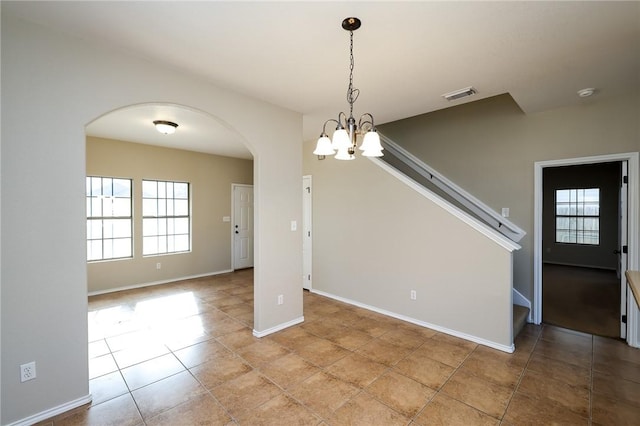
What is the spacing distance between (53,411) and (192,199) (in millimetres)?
4612

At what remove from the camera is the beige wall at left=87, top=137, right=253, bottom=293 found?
5.09m

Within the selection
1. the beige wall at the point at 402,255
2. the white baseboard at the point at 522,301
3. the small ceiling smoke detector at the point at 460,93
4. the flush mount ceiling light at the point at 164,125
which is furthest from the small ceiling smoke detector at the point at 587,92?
the flush mount ceiling light at the point at 164,125

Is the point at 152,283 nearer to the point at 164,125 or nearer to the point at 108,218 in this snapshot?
the point at 108,218

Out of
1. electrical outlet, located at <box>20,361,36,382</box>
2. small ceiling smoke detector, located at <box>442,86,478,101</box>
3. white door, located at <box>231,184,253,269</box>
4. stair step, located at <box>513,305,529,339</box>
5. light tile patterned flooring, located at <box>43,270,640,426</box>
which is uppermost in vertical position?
small ceiling smoke detector, located at <box>442,86,478,101</box>

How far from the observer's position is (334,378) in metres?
2.50

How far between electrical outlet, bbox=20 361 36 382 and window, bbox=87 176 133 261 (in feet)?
12.3

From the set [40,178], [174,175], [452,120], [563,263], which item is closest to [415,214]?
[452,120]

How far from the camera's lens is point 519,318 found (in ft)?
11.3

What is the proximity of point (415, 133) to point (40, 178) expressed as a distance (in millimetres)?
5079

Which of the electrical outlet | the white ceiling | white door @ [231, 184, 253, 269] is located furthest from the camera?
white door @ [231, 184, 253, 269]

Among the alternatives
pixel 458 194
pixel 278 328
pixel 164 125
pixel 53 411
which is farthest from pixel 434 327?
pixel 164 125

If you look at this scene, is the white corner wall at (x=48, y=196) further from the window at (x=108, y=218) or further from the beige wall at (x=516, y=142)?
the beige wall at (x=516, y=142)

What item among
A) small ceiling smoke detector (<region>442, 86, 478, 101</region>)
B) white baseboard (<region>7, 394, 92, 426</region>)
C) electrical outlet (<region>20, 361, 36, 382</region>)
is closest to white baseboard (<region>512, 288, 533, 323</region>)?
small ceiling smoke detector (<region>442, 86, 478, 101</region>)

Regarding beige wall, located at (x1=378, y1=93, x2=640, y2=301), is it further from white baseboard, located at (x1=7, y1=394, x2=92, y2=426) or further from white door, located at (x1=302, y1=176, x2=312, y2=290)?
white baseboard, located at (x1=7, y1=394, x2=92, y2=426)
